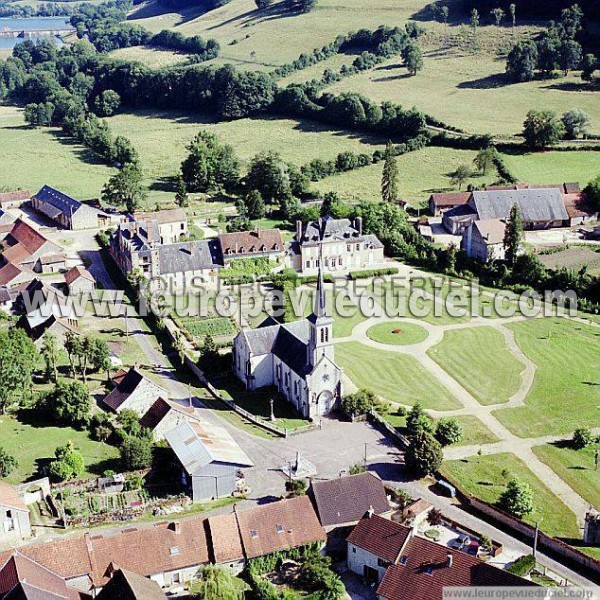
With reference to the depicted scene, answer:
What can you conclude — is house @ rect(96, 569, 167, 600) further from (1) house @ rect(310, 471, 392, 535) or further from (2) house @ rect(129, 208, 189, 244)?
(2) house @ rect(129, 208, 189, 244)

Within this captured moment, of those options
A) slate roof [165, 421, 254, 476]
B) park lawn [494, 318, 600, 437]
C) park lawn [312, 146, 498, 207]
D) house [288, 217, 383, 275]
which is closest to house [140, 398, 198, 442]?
slate roof [165, 421, 254, 476]

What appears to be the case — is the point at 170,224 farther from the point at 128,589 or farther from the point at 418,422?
the point at 128,589

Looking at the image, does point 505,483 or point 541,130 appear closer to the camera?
point 505,483

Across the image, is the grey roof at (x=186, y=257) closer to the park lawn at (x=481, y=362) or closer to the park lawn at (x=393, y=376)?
the park lawn at (x=393, y=376)

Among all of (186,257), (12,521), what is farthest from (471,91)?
(12,521)

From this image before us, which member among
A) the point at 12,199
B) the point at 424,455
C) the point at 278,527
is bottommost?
the point at 278,527

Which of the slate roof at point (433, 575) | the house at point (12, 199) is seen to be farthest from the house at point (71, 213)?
the slate roof at point (433, 575)
